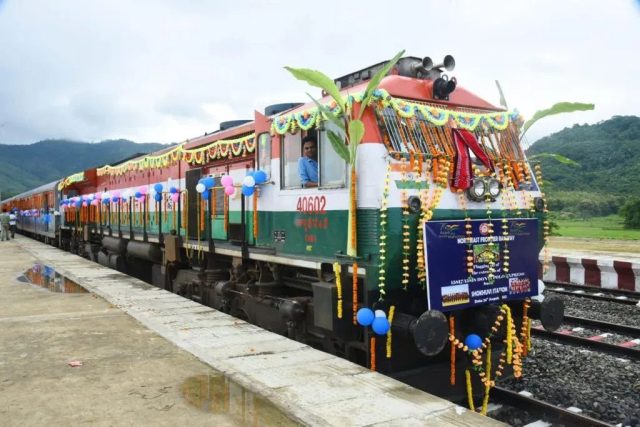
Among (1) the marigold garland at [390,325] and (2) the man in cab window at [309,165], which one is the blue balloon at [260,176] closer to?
(2) the man in cab window at [309,165]

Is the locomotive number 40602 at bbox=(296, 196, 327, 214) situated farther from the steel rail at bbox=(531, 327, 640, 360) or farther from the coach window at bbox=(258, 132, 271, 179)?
the steel rail at bbox=(531, 327, 640, 360)

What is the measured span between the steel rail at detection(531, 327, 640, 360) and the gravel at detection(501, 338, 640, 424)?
0.20 m

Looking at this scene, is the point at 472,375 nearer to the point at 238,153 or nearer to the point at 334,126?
the point at 334,126

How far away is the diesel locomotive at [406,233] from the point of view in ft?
16.8

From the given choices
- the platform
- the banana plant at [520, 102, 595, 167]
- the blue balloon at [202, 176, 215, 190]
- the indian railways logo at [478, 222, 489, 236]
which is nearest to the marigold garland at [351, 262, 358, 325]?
the platform

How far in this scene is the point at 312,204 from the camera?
600cm

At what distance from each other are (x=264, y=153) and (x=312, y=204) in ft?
4.55

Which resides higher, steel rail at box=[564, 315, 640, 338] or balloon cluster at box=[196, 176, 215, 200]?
balloon cluster at box=[196, 176, 215, 200]

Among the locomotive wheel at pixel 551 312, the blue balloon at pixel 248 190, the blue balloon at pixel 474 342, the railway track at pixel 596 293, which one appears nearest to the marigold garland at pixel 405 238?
the blue balloon at pixel 474 342

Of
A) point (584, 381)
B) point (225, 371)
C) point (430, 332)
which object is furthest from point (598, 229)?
point (225, 371)

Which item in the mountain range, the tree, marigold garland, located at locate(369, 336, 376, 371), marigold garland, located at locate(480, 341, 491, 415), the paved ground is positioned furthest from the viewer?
the mountain range

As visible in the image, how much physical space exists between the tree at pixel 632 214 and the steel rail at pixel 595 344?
927 inches

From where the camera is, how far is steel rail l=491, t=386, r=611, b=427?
15.7 feet

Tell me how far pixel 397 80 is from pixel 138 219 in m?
9.25
